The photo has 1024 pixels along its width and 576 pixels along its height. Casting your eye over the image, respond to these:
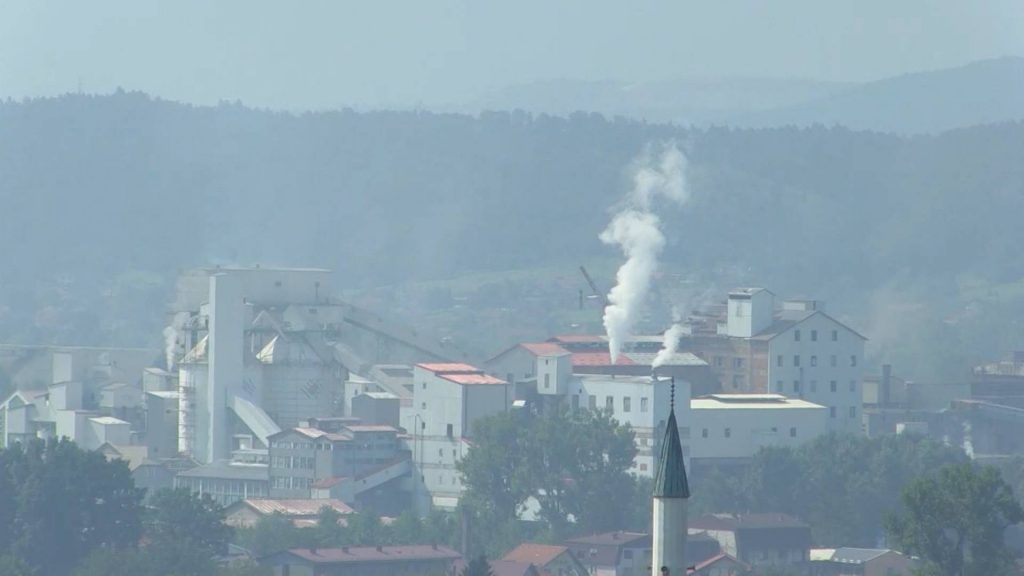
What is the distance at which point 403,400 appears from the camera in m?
73.2

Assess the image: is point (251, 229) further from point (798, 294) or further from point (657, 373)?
point (657, 373)

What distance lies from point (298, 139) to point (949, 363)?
333 ft

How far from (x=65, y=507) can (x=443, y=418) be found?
1447cm

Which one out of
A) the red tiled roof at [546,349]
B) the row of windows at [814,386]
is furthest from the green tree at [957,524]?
the row of windows at [814,386]

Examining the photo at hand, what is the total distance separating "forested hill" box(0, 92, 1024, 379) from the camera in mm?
137750

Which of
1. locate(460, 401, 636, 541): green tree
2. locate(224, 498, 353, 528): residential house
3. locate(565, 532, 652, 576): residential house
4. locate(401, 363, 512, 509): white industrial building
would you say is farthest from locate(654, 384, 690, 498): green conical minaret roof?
locate(401, 363, 512, 509): white industrial building

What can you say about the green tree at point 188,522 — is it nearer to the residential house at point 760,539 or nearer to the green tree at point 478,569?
the residential house at point 760,539

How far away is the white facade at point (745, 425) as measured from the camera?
69.1 metres

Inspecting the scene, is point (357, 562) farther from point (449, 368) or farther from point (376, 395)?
point (376, 395)

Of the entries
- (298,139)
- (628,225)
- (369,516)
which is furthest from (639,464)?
(298,139)

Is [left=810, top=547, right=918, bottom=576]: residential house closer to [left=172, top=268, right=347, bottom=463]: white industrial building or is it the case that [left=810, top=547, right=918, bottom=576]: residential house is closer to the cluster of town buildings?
the cluster of town buildings

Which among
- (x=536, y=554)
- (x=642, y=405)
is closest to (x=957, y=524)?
(x=536, y=554)

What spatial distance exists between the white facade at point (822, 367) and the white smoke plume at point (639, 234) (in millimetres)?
3956

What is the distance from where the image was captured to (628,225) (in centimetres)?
11138
